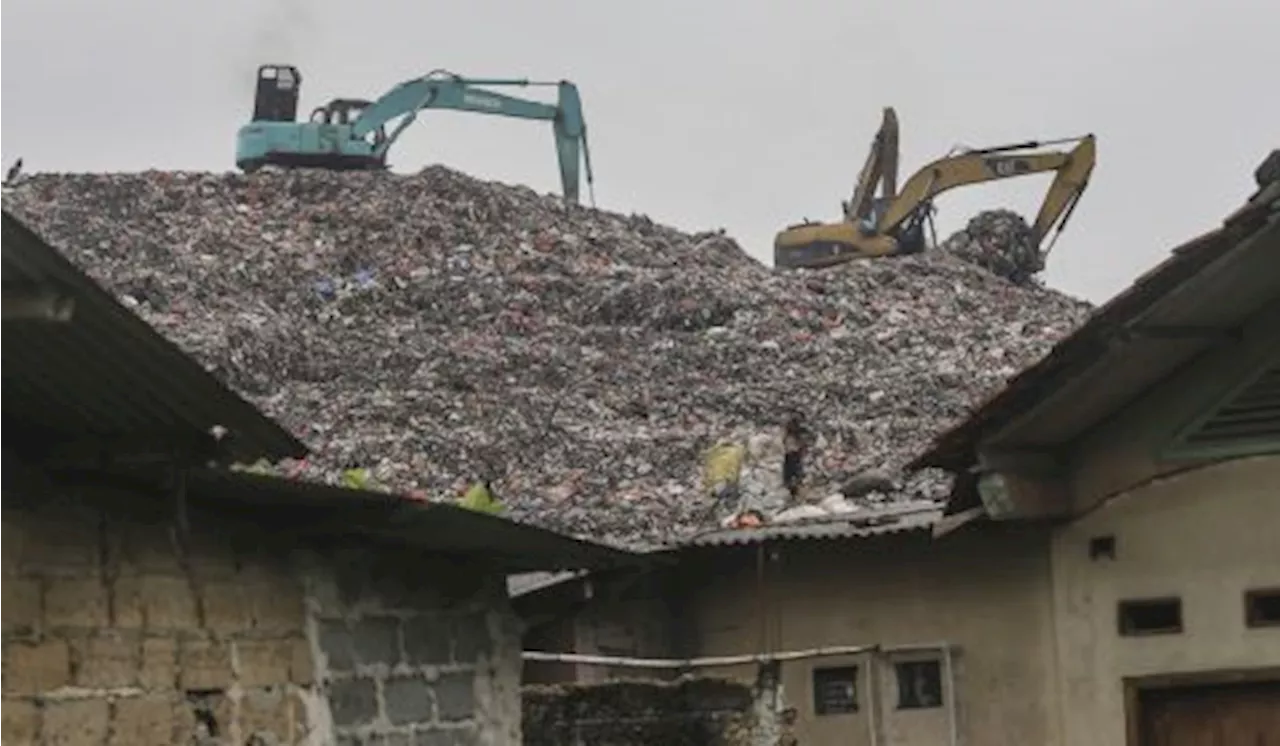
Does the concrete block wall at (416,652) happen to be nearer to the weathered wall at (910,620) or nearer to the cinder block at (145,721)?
the cinder block at (145,721)

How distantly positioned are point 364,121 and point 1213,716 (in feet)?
84.7

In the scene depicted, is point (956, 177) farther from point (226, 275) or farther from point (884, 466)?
point (884, 466)

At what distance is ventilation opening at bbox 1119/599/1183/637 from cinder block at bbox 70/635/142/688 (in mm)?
4852

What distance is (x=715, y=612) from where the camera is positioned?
40.0 ft

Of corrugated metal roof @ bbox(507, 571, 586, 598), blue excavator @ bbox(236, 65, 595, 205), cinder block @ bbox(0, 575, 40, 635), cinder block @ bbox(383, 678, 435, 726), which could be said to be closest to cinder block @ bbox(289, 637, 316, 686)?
cinder block @ bbox(383, 678, 435, 726)

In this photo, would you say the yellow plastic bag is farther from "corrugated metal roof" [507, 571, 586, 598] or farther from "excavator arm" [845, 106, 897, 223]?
"excavator arm" [845, 106, 897, 223]

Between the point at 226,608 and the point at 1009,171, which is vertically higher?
the point at 1009,171

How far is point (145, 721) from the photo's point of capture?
6.89m

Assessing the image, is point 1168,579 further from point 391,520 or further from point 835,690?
point 391,520

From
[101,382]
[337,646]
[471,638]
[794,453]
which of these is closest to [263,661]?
[337,646]

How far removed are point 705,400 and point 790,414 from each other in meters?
1.14

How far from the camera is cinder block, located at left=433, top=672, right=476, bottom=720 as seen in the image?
27.9 feet

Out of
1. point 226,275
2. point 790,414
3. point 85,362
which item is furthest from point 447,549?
point 226,275

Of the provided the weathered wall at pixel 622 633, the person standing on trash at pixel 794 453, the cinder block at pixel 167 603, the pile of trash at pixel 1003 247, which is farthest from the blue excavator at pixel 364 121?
the cinder block at pixel 167 603
